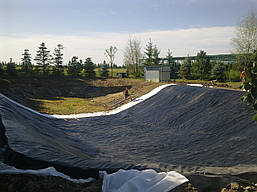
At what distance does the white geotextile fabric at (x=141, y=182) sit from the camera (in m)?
2.75

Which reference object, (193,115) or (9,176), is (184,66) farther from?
(9,176)

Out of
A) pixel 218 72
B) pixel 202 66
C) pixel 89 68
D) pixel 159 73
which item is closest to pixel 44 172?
pixel 159 73

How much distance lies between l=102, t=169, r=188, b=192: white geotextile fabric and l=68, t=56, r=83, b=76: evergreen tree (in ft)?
72.9

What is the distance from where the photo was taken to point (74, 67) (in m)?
24.1

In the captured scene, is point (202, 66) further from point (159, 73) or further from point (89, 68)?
point (89, 68)

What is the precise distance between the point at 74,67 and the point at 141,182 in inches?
890

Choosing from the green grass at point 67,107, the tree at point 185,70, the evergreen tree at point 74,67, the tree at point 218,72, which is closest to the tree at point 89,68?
the evergreen tree at point 74,67

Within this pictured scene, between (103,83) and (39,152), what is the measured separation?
17635 millimetres

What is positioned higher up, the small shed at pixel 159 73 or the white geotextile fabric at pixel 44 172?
the small shed at pixel 159 73

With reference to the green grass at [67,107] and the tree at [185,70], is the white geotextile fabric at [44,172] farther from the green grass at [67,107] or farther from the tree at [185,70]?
the tree at [185,70]

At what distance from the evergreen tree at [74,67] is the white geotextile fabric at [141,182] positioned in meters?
22.2

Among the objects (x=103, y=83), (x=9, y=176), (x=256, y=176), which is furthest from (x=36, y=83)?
(x=256, y=176)

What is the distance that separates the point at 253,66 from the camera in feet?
10.8

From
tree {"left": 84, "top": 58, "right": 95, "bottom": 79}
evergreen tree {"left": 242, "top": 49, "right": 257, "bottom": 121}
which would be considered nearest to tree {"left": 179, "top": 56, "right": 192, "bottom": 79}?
tree {"left": 84, "top": 58, "right": 95, "bottom": 79}
